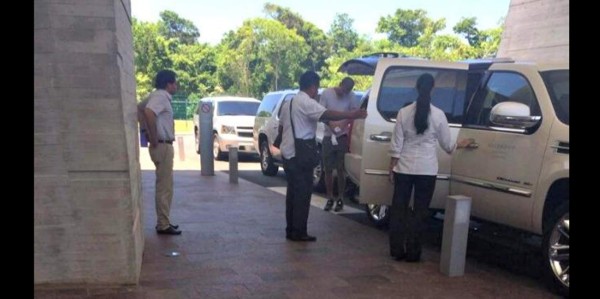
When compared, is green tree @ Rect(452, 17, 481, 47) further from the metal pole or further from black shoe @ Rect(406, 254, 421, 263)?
black shoe @ Rect(406, 254, 421, 263)

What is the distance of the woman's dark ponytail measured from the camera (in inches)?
198

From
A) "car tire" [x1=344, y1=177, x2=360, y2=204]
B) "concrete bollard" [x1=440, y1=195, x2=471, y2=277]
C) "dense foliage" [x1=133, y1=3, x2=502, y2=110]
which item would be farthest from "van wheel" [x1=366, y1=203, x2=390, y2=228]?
"dense foliage" [x1=133, y1=3, x2=502, y2=110]

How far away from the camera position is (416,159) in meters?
5.10

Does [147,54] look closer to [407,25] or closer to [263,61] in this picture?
[263,61]

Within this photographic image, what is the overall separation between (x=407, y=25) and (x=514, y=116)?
4833 centimetres

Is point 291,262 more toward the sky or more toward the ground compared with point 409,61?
more toward the ground

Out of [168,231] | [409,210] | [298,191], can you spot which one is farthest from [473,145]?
[168,231]

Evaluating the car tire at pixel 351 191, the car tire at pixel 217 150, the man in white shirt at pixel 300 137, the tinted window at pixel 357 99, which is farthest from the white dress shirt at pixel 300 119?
the car tire at pixel 217 150

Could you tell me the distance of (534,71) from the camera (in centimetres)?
507

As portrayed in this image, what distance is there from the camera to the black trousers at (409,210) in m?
5.18

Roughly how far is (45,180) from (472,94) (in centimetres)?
408
